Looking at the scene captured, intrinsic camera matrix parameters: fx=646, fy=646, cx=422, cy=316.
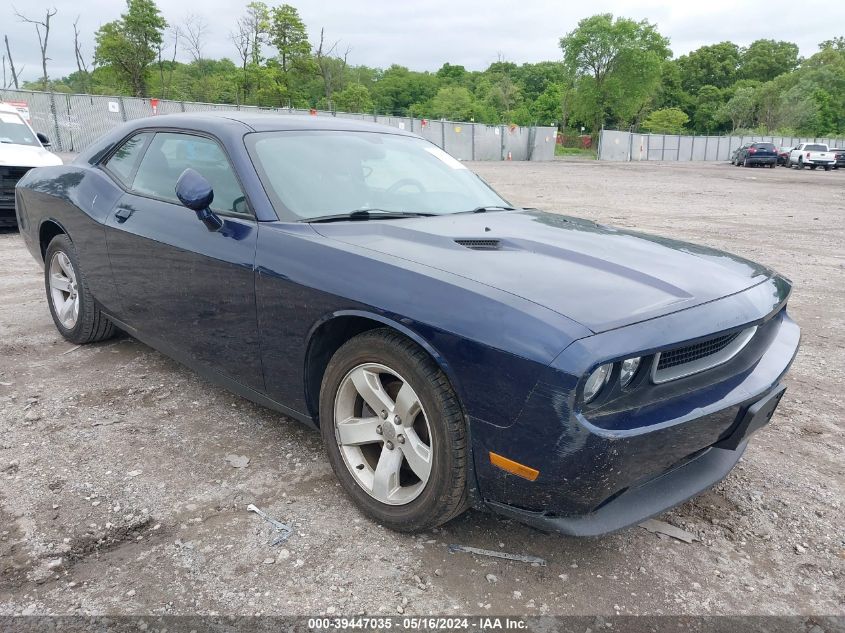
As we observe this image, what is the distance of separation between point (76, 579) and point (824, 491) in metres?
3.03

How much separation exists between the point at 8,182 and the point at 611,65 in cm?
7959

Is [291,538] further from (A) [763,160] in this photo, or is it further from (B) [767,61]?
(B) [767,61]

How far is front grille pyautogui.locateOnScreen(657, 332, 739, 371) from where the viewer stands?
209cm

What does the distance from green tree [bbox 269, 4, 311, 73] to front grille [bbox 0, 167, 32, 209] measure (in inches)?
1790

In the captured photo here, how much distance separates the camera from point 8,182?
895 cm

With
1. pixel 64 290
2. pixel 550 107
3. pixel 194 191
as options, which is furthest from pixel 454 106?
pixel 194 191

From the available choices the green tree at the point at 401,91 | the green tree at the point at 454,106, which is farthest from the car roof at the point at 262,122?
the green tree at the point at 401,91

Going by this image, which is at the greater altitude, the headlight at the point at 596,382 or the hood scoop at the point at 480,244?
the hood scoop at the point at 480,244

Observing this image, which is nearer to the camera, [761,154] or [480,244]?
[480,244]

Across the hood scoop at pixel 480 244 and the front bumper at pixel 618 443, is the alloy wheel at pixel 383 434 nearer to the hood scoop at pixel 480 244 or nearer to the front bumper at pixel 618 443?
the front bumper at pixel 618 443

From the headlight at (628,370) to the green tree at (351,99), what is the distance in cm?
6258

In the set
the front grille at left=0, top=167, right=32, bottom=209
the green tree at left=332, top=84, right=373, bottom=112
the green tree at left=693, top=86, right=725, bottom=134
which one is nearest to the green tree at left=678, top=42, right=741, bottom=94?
the green tree at left=693, top=86, right=725, bottom=134

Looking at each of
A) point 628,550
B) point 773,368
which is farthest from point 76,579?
point 773,368

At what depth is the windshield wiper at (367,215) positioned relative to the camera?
2.86m
